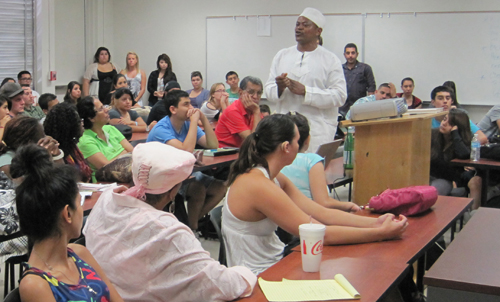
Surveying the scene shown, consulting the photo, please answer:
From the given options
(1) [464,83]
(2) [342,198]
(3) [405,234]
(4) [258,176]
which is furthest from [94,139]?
(1) [464,83]

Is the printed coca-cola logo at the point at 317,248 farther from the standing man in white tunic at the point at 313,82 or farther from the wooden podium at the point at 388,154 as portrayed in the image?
the standing man in white tunic at the point at 313,82

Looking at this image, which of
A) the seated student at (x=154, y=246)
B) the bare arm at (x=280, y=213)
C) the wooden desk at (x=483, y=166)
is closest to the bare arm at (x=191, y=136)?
the bare arm at (x=280, y=213)

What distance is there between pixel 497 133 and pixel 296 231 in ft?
12.2

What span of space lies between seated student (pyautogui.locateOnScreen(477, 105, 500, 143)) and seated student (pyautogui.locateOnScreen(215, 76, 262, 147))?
84.6 inches

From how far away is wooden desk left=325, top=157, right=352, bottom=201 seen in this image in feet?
13.5

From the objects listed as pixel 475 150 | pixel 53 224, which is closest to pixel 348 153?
pixel 475 150

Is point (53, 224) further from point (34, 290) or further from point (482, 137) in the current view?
point (482, 137)

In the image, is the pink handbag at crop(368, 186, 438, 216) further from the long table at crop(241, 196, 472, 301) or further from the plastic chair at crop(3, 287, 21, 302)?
the plastic chair at crop(3, 287, 21, 302)

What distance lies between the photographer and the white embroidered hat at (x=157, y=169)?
1.60 metres

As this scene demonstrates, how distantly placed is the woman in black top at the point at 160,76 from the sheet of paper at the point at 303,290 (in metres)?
7.71

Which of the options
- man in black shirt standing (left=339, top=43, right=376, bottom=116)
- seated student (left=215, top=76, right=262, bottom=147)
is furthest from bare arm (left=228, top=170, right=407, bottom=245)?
man in black shirt standing (left=339, top=43, right=376, bottom=116)

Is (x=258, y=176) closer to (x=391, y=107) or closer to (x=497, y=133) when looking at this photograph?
(x=391, y=107)

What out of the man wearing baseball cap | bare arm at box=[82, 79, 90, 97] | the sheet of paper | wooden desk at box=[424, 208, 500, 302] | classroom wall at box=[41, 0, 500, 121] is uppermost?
classroom wall at box=[41, 0, 500, 121]

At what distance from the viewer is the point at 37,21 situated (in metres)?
8.24
